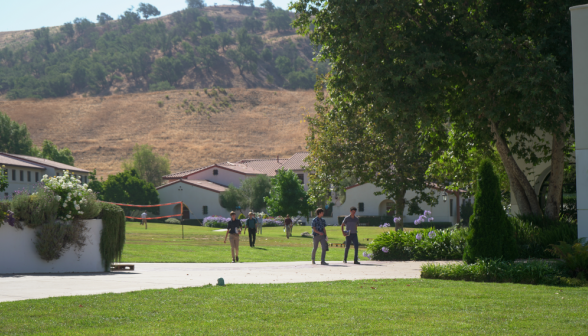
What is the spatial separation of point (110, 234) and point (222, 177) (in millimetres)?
65792

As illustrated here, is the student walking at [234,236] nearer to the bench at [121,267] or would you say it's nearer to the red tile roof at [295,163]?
the bench at [121,267]

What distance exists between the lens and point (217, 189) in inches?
2933

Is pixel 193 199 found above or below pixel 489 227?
above

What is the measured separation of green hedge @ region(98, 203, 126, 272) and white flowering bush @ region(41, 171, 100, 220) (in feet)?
1.24

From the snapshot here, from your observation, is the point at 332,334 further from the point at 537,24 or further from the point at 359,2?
the point at 537,24

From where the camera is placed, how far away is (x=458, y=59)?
16.4 meters

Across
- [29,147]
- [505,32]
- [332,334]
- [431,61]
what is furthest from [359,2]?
[29,147]

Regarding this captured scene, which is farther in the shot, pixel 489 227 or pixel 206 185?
pixel 206 185

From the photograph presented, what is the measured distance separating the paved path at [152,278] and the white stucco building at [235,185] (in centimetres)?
4571

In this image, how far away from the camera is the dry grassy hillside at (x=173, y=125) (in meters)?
119

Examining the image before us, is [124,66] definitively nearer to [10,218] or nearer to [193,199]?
[193,199]

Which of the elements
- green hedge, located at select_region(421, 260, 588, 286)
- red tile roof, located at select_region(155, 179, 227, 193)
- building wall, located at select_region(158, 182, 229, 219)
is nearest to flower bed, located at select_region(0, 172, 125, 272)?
green hedge, located at select_region(421, 260, 588, 286)

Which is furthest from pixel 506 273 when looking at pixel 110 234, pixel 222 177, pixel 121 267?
pixel 222 177

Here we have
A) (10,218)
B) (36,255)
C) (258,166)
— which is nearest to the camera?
(10,218)
